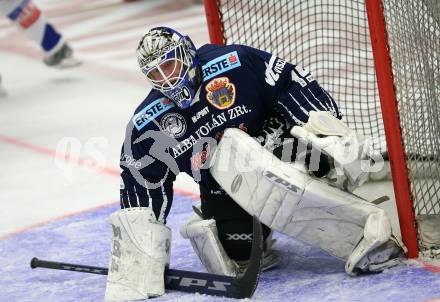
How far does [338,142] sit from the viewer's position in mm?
3230

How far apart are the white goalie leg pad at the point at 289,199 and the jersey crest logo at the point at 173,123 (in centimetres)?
15

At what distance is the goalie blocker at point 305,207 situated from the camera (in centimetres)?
331

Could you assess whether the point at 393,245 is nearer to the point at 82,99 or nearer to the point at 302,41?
the point at 302,41

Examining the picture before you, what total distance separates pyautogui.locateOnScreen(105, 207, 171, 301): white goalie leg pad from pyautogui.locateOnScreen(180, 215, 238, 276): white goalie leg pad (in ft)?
0.38

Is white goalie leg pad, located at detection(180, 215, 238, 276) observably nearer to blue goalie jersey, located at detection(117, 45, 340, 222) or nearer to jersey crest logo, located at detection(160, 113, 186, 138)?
blue goalie jersey, located at detection(117, 45, 340, 222)

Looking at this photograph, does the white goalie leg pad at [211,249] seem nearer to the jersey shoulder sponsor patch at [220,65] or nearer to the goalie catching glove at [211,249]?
the goalie catching glove at [211,249]

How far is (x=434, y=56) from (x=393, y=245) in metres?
0.66

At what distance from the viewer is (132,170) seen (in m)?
3.50

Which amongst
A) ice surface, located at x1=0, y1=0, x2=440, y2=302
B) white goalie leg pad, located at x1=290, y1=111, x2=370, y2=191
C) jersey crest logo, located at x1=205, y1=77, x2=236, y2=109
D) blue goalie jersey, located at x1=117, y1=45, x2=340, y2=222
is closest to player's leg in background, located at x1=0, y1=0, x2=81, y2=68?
ice surface, located at x1=0, y1=0, x2=440, y2=302

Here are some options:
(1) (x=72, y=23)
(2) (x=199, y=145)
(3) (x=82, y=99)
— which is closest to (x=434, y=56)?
(2) (x=199, y=145)

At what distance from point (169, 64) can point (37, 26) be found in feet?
15.2

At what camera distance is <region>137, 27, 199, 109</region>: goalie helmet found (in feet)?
11.0

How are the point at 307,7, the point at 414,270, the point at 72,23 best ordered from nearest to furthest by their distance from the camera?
the point at 414,270 < the point at 307,7 < the point at 72,23

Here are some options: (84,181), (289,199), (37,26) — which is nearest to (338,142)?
(289,199)
